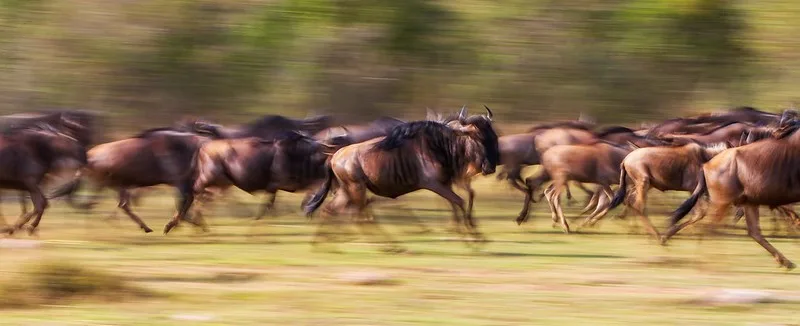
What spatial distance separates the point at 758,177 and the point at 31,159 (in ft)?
25.6

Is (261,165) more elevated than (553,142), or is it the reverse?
(261,165)

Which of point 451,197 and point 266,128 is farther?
point 266,128

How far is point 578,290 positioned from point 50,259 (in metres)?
3.84

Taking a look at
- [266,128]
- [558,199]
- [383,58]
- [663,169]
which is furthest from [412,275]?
[383,58]

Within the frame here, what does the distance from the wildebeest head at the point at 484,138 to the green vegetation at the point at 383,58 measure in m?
11.0

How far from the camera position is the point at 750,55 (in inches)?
1045

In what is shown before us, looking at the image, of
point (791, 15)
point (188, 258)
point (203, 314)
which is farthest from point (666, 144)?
point (791, 15)

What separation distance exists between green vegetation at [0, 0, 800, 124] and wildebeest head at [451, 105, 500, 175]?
1096 centimetres

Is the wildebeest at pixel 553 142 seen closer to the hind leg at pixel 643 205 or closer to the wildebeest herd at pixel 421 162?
the wildebeest herd at pixel 421 162

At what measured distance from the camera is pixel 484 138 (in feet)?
48.3

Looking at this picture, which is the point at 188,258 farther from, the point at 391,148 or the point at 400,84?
the point at 400,84

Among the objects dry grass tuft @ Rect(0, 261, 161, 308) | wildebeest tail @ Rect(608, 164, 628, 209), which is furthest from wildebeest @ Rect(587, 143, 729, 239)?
dry grass tuft @ Rect(0, 261, 161, 308)

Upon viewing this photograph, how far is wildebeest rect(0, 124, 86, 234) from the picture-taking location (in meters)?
15.4

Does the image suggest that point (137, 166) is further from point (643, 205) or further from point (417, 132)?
point (643, 205)
